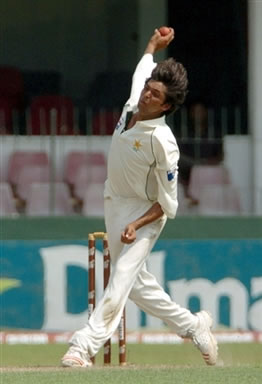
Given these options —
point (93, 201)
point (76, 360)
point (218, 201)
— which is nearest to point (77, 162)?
point (93, 201)

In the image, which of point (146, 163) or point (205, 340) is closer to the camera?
point (146, 163)

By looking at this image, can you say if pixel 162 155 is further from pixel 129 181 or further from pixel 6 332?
pixel 6 332

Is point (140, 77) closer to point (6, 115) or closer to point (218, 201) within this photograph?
point (218, 201)

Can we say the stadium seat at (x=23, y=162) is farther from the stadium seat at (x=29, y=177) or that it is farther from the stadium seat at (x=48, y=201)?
the stadium seat at (x=48, y=201)

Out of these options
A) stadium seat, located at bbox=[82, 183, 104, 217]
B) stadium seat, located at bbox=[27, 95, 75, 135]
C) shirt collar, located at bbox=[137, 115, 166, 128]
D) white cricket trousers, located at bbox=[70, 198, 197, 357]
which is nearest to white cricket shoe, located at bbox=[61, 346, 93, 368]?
white cricket trousers, located at bbox=[70, 198, 197, 357]

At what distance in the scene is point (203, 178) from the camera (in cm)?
1466

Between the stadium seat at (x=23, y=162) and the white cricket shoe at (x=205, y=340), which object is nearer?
the white cricket shoe at (x=205, y=340)

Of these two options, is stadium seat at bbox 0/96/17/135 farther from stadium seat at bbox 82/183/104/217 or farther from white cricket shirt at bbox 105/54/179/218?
white cricket shirt at bbox 105/54/179/218

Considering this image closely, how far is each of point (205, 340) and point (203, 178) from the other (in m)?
5.52

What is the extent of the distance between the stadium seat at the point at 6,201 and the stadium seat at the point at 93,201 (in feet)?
2.26

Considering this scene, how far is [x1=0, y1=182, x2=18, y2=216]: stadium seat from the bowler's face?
5.56 meters

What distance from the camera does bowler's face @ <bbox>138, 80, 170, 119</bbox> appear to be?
28.2 feet

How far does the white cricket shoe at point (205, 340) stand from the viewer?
9234mm

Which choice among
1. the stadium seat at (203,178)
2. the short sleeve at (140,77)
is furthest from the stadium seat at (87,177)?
the short sleeve at (140,77)
